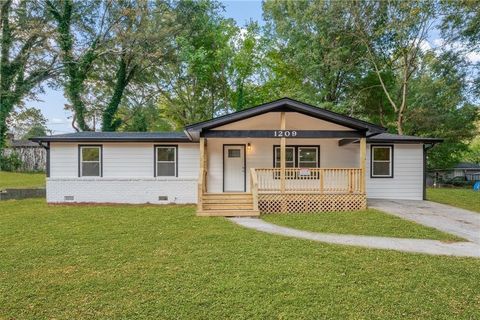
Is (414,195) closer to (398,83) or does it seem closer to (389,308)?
(389,308)

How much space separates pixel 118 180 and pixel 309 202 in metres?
7.05

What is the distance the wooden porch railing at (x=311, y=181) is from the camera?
9070 millimetres

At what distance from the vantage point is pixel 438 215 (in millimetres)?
8258

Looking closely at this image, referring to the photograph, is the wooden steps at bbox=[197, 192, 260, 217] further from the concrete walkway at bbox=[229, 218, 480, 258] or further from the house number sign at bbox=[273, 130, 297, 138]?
the house number sign at bbox=[273, 130, 297, 138]

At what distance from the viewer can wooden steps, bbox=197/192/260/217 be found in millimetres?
8383

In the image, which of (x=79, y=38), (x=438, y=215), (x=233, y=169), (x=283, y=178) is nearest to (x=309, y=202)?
(x=283, y=178)

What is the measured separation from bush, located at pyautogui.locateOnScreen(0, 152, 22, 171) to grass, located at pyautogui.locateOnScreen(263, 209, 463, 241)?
2305cm

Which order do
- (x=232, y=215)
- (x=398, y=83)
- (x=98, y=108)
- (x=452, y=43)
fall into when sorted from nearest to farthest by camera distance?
(x=232, y=215) → (x=452, y=43) → (x=398, y=83) → (x=98, y=108)

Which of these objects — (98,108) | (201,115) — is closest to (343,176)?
(201,115)

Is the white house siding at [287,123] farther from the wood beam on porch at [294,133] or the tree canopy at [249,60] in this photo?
the tree canopy at [249,60]

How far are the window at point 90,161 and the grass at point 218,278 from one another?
4516 millimetres

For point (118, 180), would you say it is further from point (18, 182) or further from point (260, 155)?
point (18, 182)

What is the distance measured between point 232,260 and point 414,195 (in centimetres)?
951

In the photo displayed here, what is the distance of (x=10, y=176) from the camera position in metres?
19.0
